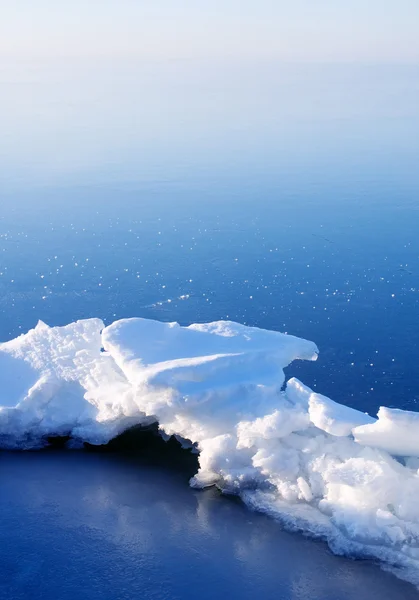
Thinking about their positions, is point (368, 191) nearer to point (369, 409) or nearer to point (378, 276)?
point (378, 276)

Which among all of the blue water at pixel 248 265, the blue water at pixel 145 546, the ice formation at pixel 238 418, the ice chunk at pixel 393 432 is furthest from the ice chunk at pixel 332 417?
the blue water at pixel 248 265

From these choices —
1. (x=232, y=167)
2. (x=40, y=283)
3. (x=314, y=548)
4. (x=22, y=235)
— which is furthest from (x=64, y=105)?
(x=314, y=548)

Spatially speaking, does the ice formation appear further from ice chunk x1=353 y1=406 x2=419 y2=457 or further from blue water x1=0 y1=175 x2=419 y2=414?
blue water x1=0 y1=175 x2=419 y2=414

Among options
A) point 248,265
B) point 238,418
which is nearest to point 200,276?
point 248,265

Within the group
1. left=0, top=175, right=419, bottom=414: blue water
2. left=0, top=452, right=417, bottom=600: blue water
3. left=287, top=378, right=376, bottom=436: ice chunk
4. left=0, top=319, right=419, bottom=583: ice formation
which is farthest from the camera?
left=0, top=175, right=419, bottom=414: blue water

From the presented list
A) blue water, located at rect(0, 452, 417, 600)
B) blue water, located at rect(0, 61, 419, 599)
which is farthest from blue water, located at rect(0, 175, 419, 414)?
blue water, located at rect(0, 452, 417, 600)

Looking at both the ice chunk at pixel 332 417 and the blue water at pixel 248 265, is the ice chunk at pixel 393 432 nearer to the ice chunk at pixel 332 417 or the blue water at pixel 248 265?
the ice chunk at pixel 332 417
